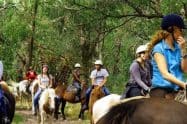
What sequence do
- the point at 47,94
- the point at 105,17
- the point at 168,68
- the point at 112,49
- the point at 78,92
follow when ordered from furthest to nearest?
the point at 112,49, the point at 78,92, the point at 105,17, the point at 47,94, the point at 168,68

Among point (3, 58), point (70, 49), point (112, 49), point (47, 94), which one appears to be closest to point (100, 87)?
point (47, 94)

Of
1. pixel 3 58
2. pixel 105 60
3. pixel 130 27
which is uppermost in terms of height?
pixel 130 27

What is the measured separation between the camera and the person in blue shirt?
16.4ft

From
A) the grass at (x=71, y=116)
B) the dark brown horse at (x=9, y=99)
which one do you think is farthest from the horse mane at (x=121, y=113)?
the grass at (x=71, y=116)

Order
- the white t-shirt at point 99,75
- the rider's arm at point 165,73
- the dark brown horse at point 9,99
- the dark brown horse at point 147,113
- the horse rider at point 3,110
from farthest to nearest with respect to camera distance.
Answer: the white t-shirt at point 99,75, the dark brown horse at point 9,99, the horse rider at point 3,110, the rider's arm at point 165,73, the dark brown horse at point 147,113

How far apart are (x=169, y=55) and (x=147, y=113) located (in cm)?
95

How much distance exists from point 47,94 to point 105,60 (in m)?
25.0

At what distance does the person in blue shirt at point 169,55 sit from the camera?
4.99 meters

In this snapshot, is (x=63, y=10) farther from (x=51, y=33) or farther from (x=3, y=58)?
(x=51, y=33)

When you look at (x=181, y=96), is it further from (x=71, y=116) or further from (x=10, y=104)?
(x=71, y=116)

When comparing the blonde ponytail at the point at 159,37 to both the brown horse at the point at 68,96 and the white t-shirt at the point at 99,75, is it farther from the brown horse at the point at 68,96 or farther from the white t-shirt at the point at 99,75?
the brown horse at the point at 68,96

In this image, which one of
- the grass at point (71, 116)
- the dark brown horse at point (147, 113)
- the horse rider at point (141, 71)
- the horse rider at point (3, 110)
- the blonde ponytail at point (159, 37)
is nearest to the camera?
the dark brown horse at point (147, 113)

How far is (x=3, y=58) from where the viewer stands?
86.3 feet

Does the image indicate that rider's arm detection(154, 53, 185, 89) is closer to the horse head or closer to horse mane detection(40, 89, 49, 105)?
horse mane detection(40, 89, 49, 105)
